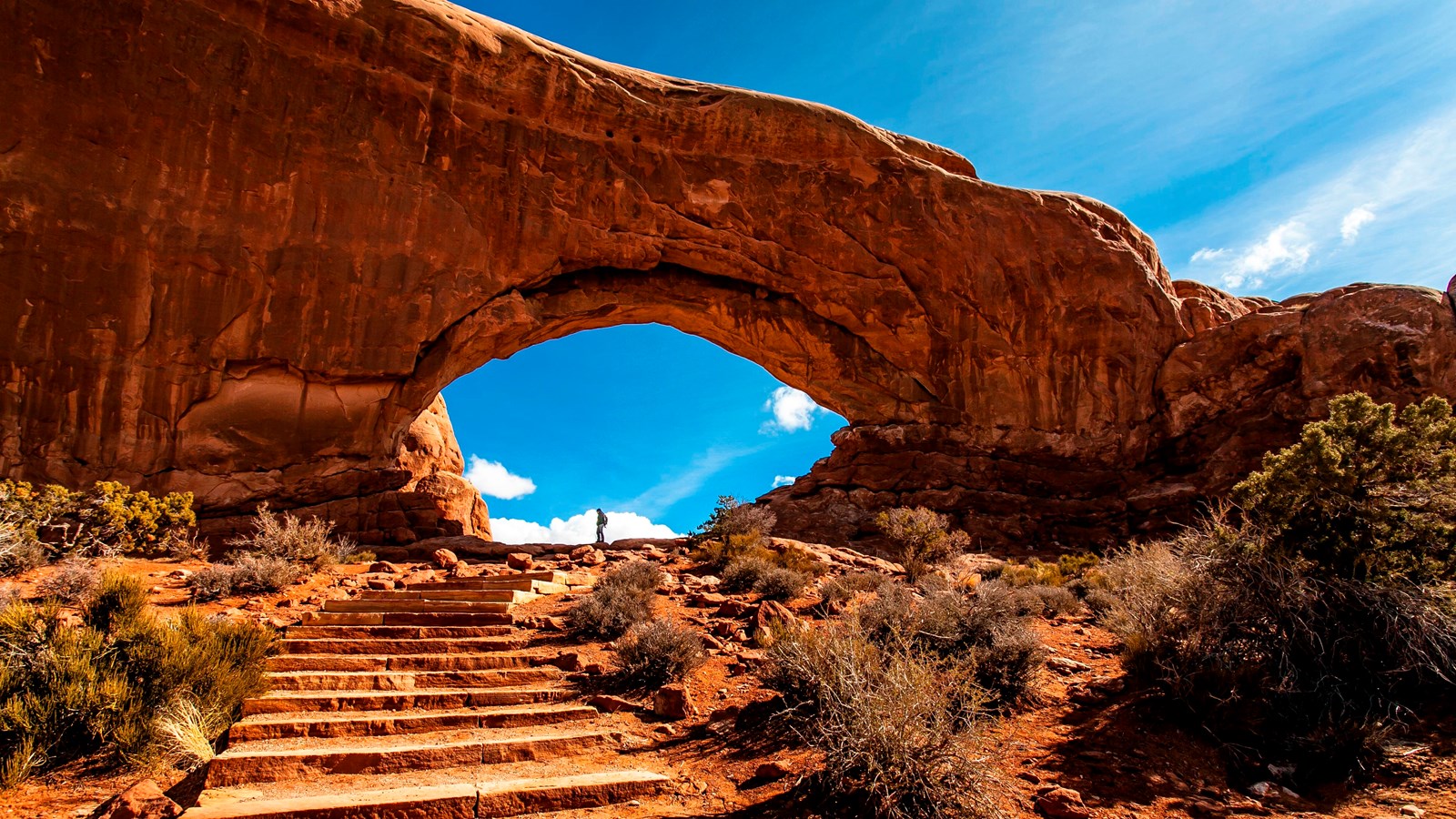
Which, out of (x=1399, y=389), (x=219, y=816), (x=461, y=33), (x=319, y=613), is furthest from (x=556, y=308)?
(x=1399, y=389)

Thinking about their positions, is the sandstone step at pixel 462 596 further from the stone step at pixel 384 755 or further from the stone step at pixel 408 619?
the stone step at pixel 384 755

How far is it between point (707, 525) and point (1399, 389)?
1520 centimetres

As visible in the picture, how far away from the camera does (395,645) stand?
7.05 meters

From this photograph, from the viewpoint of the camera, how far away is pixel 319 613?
804 cm

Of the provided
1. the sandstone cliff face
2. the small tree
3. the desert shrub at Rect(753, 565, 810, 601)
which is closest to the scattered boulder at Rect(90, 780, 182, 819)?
the desert shrub at Rect(753, 565, 810, 601)

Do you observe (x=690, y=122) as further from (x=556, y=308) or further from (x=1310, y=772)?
(x=1310, y=772)

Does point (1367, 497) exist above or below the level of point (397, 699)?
above

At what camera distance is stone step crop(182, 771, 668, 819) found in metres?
4.00

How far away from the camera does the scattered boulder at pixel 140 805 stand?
3.91 m

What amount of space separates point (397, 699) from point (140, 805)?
1948mm

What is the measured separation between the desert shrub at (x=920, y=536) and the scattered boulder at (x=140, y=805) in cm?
1042

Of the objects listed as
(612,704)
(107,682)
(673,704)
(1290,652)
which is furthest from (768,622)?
(107,682)

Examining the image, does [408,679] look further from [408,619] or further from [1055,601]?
[1055,601]

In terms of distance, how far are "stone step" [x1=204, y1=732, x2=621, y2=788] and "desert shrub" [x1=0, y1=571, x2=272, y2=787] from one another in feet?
2.06
